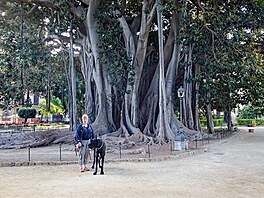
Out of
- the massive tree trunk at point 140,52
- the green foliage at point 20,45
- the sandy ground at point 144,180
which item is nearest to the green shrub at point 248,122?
the green foliage at point 20,45

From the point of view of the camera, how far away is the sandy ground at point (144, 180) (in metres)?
6.01

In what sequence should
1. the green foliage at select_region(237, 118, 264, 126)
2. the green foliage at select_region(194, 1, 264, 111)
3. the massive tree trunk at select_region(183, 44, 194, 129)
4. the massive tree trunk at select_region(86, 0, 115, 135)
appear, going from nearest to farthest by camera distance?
the green foliage at select_region(194, 1, 264, 111) → the massive tree trunk at select_region(86, 0, 115, 135) → the massive tree trunk at select_region(183, 44, 194, 129) → the green foliage at select_region(237, 118, 264, 126)

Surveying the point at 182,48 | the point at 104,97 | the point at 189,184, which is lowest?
the point at 189,184

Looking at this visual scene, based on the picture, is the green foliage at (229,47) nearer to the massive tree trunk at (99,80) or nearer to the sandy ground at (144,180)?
the massive tree trunk at (99,80)

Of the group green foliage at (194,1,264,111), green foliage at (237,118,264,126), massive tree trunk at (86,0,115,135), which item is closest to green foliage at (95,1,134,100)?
massive tree trunk at (86,0,115,135)

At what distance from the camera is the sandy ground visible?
6.01m

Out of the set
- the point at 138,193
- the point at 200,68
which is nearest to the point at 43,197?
the point at 138,193

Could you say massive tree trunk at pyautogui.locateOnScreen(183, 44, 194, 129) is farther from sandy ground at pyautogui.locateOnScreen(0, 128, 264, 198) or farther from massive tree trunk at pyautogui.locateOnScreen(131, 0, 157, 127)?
sandy ground at pyautogui.locateOnScreen(0, 128, 264, 198)

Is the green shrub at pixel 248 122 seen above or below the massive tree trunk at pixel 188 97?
below

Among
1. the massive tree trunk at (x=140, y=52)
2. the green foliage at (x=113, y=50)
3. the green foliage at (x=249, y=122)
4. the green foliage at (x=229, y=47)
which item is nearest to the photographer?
the green foliage at (x=229, y=47)

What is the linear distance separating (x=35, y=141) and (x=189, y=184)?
34.8 feet

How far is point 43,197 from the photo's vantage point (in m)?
5.68

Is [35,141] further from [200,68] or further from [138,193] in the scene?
[138,193]

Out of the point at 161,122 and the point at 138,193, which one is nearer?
the point at 138,193
